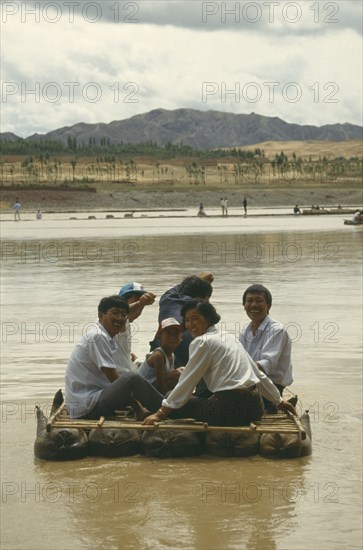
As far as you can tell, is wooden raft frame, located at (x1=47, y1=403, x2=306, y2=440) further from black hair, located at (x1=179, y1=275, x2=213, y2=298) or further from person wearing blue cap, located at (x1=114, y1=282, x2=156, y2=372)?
black hair, located at (x1=179, y1=275, x2=213, y2=298)

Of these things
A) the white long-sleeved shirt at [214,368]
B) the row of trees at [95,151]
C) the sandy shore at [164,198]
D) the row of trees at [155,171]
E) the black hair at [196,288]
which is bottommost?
the white long-sleeved shirt at [214,368]

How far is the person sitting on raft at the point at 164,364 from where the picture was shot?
363 inches

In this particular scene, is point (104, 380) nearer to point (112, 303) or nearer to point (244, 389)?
point (112, 303)

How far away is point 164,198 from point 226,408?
3468 inches

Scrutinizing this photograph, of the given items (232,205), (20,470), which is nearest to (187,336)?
(20,470)

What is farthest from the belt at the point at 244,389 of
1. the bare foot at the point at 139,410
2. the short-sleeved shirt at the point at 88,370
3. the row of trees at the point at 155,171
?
the row of trees at the point at 155,171

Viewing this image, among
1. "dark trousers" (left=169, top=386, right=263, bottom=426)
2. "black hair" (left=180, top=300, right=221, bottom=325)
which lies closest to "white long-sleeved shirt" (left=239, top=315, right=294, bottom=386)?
"dark trousers" (left=169, top=386, right=263, bottom=426)

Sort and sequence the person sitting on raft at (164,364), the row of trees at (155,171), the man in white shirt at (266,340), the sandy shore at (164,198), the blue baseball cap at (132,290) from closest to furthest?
the man in white shirt at (266,340) → the person sitting on raft at (164,364) → the blue baseball cap at (132,290) → the sandy shore at (164,198) → the row of trees at (155,171)

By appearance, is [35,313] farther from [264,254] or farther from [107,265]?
[264,254]

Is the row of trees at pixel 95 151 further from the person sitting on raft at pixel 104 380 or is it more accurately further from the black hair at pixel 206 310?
the black hair at pixel 206 310

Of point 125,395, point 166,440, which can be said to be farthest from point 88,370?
point 166,440

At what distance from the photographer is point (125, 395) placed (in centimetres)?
869

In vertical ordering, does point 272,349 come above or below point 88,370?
above

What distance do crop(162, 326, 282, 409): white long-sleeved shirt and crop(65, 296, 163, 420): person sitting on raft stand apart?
13.2 inches
